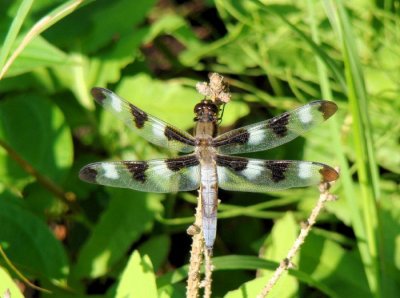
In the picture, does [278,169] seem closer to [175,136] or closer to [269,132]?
[269,132]

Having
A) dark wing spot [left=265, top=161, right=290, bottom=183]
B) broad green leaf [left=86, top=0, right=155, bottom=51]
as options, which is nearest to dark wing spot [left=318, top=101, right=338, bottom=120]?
dark wing spot [left=265, top=161, right=290, bottom=183]

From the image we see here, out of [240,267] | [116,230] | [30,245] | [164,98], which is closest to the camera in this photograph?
[240,267]

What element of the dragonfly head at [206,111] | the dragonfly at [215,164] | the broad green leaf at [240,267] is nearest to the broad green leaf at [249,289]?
the broad green leaf at [240,267]

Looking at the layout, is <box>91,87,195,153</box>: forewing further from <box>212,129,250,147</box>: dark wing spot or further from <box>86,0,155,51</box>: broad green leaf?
<box>86,0,155,51</box>: broad green leaf

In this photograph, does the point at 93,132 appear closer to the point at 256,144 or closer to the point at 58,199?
the point at 58,199

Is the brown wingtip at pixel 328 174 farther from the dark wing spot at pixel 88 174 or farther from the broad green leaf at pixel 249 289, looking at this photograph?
the dark wing spot at pixel 88 174

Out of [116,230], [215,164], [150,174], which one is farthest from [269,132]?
[116,230]
